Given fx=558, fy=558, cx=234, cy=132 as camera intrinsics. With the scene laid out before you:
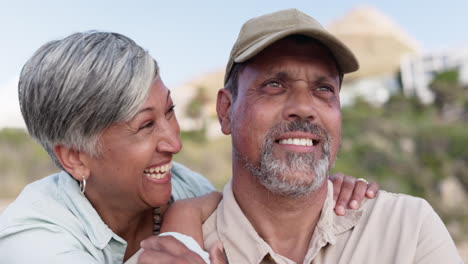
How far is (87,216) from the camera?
2594 millimetres

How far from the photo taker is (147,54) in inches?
107

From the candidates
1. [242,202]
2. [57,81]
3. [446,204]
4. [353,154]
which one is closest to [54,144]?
[57,81]

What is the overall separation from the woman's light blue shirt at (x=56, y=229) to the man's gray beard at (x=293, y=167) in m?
0.81

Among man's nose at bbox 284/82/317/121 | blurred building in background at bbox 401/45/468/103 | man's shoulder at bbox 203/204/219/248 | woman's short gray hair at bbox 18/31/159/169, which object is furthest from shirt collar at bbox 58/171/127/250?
blurred building in background at bbox 401/45/468/103

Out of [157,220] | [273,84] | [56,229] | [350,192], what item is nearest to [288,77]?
[273,84]

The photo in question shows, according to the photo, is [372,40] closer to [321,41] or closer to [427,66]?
[427,66]

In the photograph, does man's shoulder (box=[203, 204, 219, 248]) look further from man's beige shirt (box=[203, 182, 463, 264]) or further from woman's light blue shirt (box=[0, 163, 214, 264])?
woman's light blue shirt (box=[0, 163, 214, 264])

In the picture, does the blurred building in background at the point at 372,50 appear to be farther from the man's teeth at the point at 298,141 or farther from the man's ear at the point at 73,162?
the man's ear at the point at 73,162

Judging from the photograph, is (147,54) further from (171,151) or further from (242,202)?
(242,202)

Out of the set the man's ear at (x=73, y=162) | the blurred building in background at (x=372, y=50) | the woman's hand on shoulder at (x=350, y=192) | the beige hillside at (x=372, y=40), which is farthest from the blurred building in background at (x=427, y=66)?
the man's ear at (x=73, y=162)

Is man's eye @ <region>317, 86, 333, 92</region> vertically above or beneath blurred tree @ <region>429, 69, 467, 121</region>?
above

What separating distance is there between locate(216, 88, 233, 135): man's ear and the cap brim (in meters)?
0.35

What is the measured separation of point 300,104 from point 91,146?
98cm

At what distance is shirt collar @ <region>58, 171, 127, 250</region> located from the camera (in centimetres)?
257
